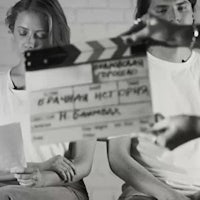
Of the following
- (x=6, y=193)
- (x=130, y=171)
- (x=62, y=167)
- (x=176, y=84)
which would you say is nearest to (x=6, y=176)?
(x=6, y=193)

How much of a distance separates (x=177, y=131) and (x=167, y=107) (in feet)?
0.29

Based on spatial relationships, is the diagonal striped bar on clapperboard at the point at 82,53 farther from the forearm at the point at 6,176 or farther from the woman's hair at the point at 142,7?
the forearm at the point at 6,176

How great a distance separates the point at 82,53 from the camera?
1.56 m

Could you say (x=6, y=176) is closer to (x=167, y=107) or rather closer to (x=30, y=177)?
(x=30, y=177)

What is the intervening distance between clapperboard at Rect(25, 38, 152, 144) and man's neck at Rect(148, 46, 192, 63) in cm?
17

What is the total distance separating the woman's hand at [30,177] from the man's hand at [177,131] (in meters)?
0.41

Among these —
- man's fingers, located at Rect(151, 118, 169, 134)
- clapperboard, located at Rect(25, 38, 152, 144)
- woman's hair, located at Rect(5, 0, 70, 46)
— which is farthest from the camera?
woman's hair, located at Rect(5, 0, 70, 46)

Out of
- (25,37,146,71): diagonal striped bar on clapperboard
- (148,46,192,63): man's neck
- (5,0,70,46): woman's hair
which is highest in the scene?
(5,0,70,46): woman's hair

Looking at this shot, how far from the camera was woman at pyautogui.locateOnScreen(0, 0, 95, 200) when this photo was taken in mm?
1705

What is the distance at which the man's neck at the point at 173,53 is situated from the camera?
1727 millimetres

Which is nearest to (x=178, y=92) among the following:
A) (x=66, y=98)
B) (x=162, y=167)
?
(x=162, y=167)

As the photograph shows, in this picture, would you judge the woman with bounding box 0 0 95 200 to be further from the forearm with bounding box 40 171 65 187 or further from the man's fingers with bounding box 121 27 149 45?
the man's fingers with bounding box 121 27 149 45

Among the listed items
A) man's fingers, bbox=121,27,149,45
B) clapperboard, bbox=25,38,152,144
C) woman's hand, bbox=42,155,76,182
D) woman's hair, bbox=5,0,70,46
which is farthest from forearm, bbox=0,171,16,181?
man's fingers, bbox=121,27,149,45

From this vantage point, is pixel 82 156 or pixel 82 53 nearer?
pixel 82 53
